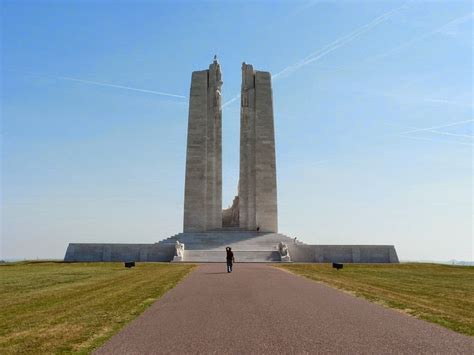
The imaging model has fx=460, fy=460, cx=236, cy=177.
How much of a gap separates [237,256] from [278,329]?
102 feet

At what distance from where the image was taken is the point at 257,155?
53.7 metres

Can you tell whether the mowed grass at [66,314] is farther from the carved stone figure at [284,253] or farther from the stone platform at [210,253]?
the stone platform at [210,253]

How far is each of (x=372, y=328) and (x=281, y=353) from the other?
8.96 ft

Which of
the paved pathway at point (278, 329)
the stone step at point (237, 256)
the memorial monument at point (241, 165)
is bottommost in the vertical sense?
the paved pathway at point (278, 329)

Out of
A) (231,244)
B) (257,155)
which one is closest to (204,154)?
(257,155)

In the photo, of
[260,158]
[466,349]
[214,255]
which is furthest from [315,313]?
[260,158]

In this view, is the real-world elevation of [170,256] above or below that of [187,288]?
above

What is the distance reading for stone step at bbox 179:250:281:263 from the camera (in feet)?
127

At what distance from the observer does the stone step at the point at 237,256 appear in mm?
38844

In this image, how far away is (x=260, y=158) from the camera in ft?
176

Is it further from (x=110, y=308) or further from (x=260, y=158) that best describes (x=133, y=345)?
(x=260, y=158)

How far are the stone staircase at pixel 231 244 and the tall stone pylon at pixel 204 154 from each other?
284cm

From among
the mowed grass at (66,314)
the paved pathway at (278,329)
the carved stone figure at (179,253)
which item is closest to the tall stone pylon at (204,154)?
the carved stone figure at (179,253)

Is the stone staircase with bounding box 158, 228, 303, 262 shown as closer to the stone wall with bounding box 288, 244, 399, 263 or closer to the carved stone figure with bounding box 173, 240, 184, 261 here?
the carved stone figure with bounding box 173, 240, 184, 261
